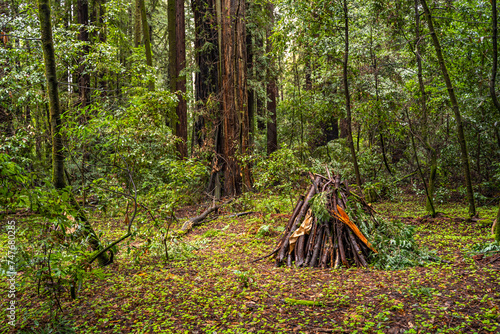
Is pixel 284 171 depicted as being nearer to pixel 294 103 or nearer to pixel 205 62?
pixel 205 62

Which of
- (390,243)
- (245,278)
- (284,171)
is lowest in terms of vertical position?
(245,278)

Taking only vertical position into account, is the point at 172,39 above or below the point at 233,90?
Answer: above

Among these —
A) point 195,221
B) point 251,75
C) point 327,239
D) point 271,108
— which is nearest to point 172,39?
point 251,75

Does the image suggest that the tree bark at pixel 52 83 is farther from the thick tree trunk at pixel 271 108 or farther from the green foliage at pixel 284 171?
the thick tree trunk at pixel 271 108

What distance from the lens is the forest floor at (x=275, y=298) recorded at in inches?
108

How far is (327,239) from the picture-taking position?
4457 mm

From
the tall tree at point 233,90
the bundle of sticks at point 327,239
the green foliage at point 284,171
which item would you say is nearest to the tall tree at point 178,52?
the tall tree at point 233,90

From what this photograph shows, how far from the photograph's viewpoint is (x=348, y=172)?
9.58 metres

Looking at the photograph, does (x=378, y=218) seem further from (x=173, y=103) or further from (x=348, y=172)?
(x=173, y=103)

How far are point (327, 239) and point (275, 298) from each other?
137 centimetres

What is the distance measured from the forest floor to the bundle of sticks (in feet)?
0.70

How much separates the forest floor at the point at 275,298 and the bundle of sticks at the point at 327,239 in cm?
21

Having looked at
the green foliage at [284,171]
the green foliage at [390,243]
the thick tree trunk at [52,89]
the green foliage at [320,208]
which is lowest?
the green foliage at [390,243]

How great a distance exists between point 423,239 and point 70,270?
5.20 meters
